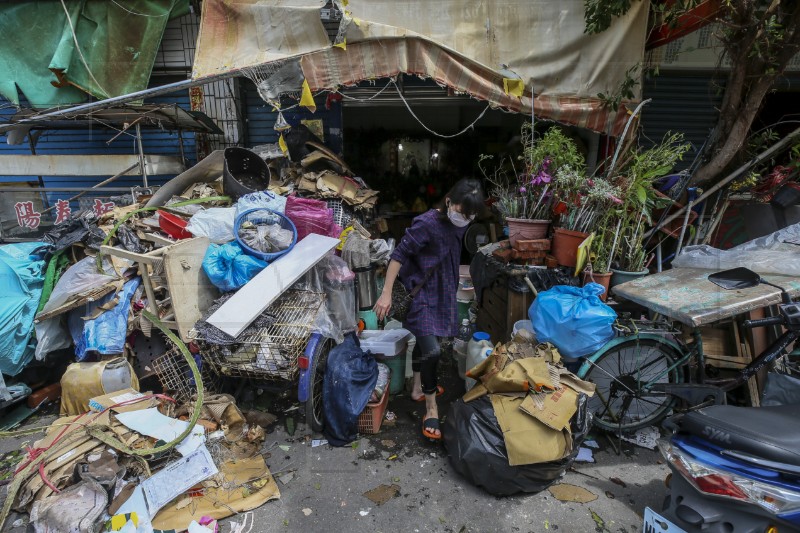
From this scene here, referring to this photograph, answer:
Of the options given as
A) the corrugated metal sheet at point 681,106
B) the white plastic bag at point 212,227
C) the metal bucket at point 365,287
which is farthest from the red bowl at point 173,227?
the corrugated metal sheet at point 681,106

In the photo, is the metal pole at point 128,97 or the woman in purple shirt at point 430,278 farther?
the metal pole at point 128,97

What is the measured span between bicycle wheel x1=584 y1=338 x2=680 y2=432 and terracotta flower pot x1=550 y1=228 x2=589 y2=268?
0.91 meters

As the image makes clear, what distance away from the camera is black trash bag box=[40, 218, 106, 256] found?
4094 mm

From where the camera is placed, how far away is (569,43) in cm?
469

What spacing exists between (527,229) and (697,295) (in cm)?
158

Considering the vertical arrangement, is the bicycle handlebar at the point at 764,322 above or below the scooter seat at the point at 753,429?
above

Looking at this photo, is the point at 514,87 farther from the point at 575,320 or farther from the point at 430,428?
the point at 430,428

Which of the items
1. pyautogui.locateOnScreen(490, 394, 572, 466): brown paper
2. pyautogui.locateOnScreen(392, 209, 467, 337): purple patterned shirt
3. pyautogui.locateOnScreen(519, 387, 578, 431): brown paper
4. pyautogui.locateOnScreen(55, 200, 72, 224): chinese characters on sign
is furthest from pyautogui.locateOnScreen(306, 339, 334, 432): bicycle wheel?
pyautogui.locateOnScreen(55, 200, 72, 224): chinese characters on sign

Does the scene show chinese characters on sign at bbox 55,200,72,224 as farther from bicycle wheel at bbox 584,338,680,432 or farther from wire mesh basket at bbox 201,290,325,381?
bicycle wheel at bbox 584,338,680,432

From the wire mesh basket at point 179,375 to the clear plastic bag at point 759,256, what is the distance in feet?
14.7

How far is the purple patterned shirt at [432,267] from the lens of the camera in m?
3.20

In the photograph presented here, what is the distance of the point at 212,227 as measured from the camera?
403 cm

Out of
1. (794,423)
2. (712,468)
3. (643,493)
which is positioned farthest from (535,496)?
(794,423)

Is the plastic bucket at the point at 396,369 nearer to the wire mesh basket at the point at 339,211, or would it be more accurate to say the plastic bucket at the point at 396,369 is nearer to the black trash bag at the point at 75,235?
the wire mesh basket at the point at 339,211
